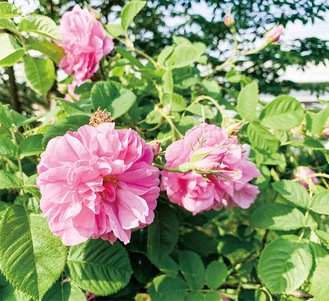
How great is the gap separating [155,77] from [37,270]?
498 millimetres

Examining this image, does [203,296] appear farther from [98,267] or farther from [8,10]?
[8,10]

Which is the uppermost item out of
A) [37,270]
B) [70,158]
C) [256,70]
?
[70,158]

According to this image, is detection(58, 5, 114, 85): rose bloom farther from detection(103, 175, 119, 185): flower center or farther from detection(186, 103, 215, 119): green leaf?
detection(103, 175, 119, 185): flower center

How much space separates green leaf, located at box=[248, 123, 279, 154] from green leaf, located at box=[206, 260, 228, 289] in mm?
247

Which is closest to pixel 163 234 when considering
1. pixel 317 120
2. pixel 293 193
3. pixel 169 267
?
pixel 169 267

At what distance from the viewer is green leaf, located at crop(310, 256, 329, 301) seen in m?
0.63

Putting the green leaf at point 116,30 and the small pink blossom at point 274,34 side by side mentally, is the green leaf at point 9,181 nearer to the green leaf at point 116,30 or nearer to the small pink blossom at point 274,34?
the green leaf at point 116,30

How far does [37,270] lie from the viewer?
0.56 m

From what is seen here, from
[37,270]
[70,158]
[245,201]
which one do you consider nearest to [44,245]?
[37,270]

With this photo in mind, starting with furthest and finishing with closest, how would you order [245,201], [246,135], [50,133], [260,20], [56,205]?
[260,20], [246,135], [245,201], [50,133], [56,205]

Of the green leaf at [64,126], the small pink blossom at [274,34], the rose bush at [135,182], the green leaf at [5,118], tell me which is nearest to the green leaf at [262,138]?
the rose bush at [135,182]

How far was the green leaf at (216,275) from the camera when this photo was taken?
849 mm

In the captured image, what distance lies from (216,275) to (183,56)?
44 cm

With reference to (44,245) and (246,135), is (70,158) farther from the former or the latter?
(246,135)
